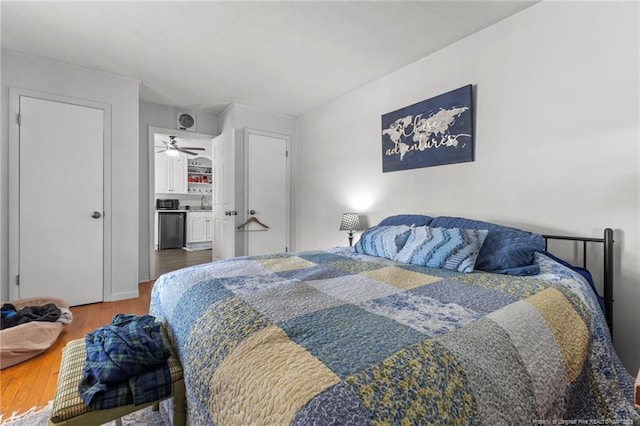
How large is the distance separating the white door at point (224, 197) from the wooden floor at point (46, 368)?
1.17 meters

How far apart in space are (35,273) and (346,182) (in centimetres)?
330

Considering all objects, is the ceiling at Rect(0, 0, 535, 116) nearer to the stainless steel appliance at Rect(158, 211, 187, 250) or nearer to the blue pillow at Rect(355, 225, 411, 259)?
the blue pillow at Rect(355, 225, 411, 259)

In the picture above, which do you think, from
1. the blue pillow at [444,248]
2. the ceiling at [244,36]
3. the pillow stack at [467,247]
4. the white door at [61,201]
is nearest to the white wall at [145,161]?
the ceiling at [244,36]

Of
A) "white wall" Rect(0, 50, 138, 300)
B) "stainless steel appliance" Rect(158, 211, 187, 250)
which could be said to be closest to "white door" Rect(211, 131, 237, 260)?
"white wall" Rect(0, 50, 138, 300)

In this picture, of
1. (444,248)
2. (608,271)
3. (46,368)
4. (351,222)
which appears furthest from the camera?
(351,222)

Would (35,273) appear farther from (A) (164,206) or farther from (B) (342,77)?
(A) (164,206)

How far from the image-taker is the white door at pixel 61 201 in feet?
8.93

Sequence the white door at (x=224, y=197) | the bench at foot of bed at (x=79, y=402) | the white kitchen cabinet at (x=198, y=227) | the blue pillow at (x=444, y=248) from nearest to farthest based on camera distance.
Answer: the bench at foot of bed at (x=79, y=402) < the blue pillow at (x=444, y=248) < the white door at (x=224, y=197) < the white kitchen cabinet at (x=198, y=227)

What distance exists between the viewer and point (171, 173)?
7016 millimetres

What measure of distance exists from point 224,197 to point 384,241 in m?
2.85

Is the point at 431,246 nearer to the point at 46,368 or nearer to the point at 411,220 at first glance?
the point at 411,220

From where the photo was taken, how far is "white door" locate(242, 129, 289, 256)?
4.04m

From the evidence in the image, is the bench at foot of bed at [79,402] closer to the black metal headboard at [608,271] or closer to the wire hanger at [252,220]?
the black metal headboard at [608,271]

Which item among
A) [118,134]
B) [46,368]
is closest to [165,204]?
[118,134]
